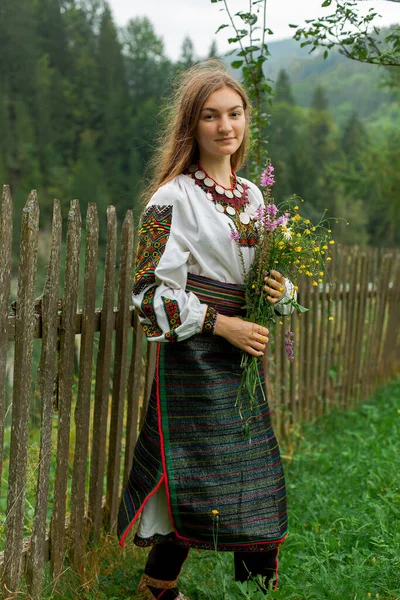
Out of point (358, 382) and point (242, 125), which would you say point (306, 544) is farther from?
point (358, 382)

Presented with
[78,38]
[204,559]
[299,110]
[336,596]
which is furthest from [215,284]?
[299,110]

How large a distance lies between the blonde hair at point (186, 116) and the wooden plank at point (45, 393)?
1.37 feet

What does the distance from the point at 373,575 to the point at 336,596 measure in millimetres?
307

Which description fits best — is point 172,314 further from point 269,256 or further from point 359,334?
point 359,334

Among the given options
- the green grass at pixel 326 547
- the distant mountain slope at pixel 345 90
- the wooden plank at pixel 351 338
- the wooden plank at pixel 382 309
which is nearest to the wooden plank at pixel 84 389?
the green grass at pixel 326 547

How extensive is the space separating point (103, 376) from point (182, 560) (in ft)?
2.56

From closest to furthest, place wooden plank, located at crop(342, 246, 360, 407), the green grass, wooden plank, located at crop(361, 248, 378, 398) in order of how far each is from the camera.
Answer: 1. the green grass
2. wooden plank, located at crop(342, 246, 360, 407)
3. wooden plank, located at crop(361, 248, 378, 398)

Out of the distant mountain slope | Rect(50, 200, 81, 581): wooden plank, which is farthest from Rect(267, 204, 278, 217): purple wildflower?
the distant mountain slope

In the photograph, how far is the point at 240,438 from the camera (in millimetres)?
2121

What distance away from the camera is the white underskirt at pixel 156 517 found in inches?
87.6

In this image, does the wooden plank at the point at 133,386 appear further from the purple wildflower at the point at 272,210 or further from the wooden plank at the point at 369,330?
the wooden plank at the point at 369,330

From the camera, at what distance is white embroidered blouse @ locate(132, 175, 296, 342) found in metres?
2.01

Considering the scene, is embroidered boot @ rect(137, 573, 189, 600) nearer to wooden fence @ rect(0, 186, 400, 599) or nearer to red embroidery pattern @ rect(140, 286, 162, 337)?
wooden fence @ rect(0, 186, 400, 599)

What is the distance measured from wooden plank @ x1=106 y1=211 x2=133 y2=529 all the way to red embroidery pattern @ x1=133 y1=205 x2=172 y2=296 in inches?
24.4
